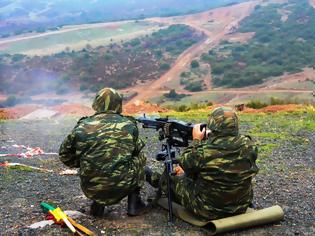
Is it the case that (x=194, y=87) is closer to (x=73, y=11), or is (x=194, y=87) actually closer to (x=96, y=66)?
(x=96, y=66)

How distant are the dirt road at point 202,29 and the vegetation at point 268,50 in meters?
2.68

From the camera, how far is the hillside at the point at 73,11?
110 m

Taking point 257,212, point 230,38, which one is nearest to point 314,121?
point 257,212

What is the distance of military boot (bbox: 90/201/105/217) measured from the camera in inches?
232

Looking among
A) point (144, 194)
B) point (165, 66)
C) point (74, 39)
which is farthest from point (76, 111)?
point (74, 39)

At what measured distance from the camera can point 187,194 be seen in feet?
19.0

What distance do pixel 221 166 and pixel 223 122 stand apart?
458 millimetres

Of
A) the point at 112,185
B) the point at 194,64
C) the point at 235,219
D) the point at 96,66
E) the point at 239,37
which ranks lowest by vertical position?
the point at 194,64

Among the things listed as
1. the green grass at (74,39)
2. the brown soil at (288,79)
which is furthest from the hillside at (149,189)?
the green grass at (74,39)

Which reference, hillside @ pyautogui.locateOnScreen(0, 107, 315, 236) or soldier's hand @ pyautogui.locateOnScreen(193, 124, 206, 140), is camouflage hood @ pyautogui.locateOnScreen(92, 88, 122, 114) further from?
hillside @ pyautogui.locateOnScreen(0, 107, 315, 236)

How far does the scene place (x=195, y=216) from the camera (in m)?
5.78

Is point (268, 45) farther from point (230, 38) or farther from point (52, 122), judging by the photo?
point (52, 122)

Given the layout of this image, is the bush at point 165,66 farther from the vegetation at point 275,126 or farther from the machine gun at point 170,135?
the machine gun at point 170,135

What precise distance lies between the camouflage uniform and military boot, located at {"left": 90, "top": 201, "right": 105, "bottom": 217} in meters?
0.12
